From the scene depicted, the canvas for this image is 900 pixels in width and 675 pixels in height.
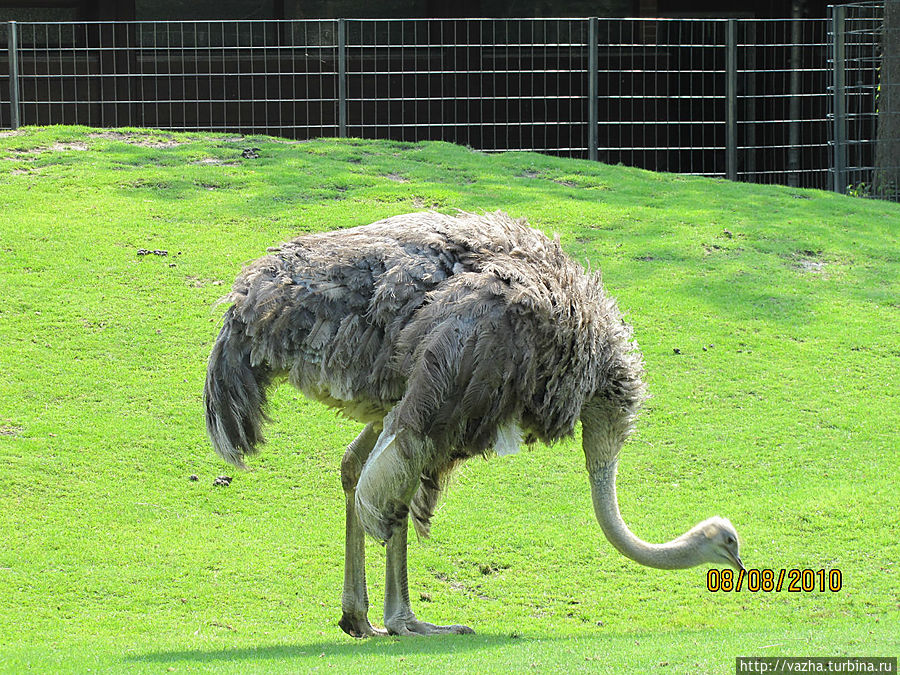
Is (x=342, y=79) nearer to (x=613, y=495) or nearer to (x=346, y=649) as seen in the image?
(x=613, y=495)

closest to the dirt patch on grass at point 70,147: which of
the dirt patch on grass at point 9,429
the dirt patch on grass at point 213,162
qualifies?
the dirt patch on grass at point 213,162

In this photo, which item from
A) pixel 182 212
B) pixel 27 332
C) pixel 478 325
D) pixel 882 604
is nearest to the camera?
pixel 478 325

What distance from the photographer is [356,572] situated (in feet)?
18.1

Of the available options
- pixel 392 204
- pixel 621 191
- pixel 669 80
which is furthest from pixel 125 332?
pixel 669 80

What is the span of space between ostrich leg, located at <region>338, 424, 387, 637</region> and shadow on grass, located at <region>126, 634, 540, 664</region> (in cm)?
23

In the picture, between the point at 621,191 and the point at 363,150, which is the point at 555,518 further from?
the point at 363,150

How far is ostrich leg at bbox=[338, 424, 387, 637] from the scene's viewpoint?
5457 millimetres

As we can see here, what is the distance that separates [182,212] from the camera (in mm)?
10414

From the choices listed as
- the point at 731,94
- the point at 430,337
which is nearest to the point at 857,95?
the point at 731,94

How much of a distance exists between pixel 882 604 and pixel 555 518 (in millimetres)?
1773

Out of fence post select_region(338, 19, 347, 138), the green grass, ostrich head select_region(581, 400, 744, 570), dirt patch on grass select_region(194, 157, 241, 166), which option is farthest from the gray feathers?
fence post select_region(338, 19, 347, 138)

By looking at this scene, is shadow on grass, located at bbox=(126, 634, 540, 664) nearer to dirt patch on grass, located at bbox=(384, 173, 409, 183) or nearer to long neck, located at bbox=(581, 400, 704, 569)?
long neck, located at bbox=(581, 400, 704, 569)

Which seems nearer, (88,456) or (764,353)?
(88,456)
